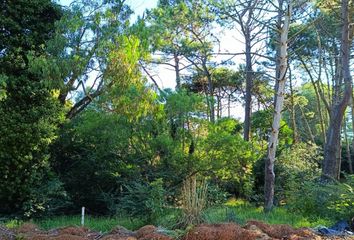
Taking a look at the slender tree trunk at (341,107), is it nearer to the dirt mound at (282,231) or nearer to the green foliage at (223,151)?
the green foliage at (223,151)

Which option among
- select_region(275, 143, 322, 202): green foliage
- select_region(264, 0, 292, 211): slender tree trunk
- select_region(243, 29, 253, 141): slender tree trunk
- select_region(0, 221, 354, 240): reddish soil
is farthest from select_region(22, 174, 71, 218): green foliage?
select_region(243, 29, 253, 141): slender tree trunk

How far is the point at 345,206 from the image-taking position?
7449 mm

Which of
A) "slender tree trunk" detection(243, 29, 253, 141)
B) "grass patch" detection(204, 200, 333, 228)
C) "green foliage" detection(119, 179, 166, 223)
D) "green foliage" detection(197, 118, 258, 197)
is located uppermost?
"slender tree trunk" detection(243, 29, 253, 141)

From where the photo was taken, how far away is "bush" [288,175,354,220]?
7.52 metres

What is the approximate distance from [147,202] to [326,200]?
3696 mm

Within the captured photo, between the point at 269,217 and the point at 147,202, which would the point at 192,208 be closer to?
the point at 147,202

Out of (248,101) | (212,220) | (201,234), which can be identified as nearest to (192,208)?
(212,220)

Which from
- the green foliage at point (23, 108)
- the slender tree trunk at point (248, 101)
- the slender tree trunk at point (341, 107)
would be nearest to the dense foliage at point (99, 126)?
the green foliage at point (23, 108)

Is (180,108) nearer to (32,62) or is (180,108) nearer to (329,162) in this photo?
(32,62)

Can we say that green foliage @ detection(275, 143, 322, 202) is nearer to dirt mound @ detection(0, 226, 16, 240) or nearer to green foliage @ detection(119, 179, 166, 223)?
green foliage @ detection(119, 179, 166, 223)

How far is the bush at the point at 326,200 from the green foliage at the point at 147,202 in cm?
316

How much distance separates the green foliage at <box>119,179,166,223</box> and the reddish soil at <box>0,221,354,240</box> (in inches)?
41.3

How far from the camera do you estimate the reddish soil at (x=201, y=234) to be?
5316 millimetres

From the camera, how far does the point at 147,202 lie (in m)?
7.23
